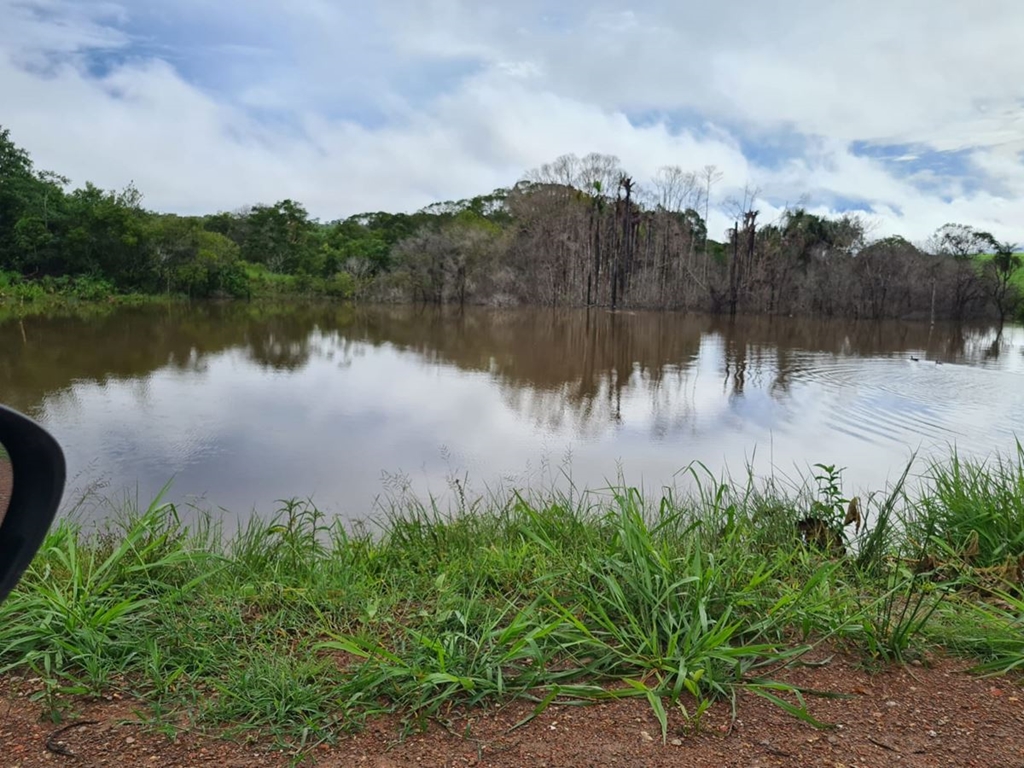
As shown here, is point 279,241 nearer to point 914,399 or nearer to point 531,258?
point 531,258

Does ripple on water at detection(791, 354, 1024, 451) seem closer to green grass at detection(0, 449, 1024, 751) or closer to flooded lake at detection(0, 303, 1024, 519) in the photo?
flooded lake at detection(0, 303, 1024, 519)

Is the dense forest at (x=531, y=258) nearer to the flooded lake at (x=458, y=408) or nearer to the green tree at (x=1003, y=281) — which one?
the green tree at (x=1003, y=281)

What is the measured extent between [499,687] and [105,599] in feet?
4.57

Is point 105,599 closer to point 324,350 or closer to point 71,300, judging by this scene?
point 324,350

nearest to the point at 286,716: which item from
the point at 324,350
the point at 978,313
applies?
the point at 324,350

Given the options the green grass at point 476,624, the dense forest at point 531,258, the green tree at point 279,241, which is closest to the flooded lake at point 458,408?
the green grass at point 476,624

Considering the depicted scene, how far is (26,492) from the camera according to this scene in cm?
89

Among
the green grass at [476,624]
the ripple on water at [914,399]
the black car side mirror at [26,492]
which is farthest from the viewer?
the ripple on water at [914,399]

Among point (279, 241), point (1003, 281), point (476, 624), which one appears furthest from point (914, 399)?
point (279, 241)

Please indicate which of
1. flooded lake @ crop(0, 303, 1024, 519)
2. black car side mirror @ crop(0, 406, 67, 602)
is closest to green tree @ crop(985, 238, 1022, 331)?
flooded lake @ crop(0, 303, 1024, 519)

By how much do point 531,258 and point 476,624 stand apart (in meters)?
37.5

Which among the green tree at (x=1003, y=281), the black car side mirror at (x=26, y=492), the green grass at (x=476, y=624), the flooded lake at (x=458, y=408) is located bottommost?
the flooded lake at (x=458, y=408)

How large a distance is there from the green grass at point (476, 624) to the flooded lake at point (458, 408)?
1967 mm

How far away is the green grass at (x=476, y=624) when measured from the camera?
1876 millimetres
